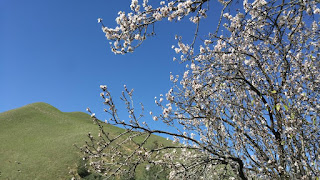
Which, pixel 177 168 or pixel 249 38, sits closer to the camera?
pixel 177 168

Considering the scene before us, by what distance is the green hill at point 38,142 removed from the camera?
23.6 metres

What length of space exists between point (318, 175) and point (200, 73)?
3.04 meters

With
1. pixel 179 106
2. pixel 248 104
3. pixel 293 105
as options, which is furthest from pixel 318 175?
pixel 179 106

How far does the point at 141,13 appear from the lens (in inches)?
158

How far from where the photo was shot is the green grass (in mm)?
23625

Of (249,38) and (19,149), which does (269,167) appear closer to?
(249,38)

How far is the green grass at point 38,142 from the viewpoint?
23625mm

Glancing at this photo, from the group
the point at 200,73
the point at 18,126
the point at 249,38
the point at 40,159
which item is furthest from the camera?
the point at 18,126

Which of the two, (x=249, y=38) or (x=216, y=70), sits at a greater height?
(x=249, y=38)

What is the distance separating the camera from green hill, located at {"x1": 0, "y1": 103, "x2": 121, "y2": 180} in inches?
931

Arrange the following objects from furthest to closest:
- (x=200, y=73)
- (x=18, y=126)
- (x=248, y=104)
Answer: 1. (x=18, y=126)
2. (x=200, y=73)
3. (x=248, y=104)

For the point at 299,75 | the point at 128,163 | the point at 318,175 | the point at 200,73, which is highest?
the point at 299,75

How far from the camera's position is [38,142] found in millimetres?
32125

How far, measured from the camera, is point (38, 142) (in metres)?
32.1
